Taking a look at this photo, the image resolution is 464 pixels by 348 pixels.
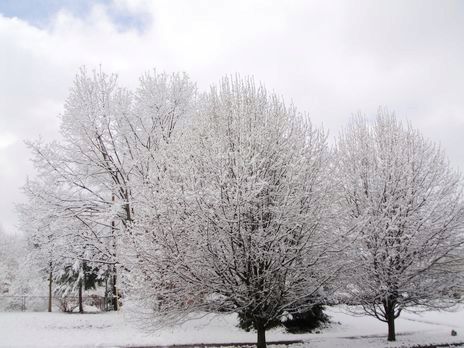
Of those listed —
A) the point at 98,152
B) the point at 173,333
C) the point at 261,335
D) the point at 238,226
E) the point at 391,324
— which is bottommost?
the point at 173,333

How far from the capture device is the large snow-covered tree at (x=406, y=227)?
11.8 metres

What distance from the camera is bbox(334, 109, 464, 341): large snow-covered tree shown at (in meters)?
11.8

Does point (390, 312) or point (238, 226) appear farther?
point (390, 312)

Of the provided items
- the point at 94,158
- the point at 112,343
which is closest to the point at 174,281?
the point at 112,343

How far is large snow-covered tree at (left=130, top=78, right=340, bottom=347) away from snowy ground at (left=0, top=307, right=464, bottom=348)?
119 inches

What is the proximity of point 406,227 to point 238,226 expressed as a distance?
21.2 ft

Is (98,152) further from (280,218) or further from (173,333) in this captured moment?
(280,218)

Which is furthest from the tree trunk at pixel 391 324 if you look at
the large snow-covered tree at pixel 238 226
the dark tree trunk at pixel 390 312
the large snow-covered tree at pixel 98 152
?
the large snow-covered tree at pixel 98 152

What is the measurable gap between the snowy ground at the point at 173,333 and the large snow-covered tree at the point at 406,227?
1842mm

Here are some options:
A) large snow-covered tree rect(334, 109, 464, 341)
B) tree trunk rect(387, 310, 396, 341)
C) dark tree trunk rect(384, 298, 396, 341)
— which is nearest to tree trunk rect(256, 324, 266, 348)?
large snow-covered tree rect(334, 109, 464, 341)

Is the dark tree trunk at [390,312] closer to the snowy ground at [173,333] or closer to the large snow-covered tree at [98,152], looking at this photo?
the snowy ground at [173,333]

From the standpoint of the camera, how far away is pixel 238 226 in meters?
8.20

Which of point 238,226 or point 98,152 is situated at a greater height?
point 98,152

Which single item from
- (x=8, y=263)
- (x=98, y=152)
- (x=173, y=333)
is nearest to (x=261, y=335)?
(x=173, y=333)
